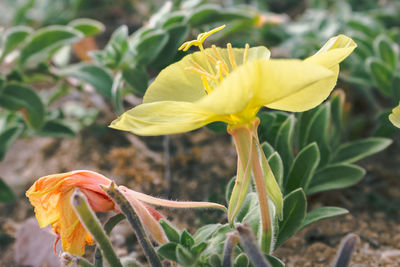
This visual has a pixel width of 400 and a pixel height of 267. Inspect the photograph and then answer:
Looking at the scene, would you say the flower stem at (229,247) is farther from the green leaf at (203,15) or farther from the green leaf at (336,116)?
the green leaf at (203,15)

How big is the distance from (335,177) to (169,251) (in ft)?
2.20

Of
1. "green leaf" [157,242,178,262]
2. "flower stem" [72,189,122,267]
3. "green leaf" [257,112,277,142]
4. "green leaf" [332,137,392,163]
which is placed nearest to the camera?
"flower stem" [72,189,122,267]

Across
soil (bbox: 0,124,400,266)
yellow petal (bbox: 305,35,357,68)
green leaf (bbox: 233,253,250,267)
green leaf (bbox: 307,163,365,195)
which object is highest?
yellow petal (bbox: 305,35,357,68)

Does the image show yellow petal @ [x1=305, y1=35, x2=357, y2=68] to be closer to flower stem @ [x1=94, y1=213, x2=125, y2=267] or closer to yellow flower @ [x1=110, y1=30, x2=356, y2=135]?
yellow flower @ [x1=110, y1=30, x2=356, y2=135]

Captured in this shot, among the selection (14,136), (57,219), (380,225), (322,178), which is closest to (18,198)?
(14,136)

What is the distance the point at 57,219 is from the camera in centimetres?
101

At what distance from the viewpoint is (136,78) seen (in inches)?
65.4

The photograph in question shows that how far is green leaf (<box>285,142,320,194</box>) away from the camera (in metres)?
1.31

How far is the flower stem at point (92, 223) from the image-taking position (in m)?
0.85

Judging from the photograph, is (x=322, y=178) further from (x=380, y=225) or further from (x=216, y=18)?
(x=216, y=18)

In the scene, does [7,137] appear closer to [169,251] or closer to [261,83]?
[169,251]

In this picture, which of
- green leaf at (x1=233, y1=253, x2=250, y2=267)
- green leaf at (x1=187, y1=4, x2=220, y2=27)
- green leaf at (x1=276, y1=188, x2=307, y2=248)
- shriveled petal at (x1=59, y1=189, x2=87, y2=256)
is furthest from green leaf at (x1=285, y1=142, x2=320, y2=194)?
green leaf at (x1=187, y1=4, x2=220, y2=27)

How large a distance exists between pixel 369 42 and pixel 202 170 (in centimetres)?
88

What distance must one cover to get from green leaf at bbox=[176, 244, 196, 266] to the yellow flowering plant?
4.5 inches
